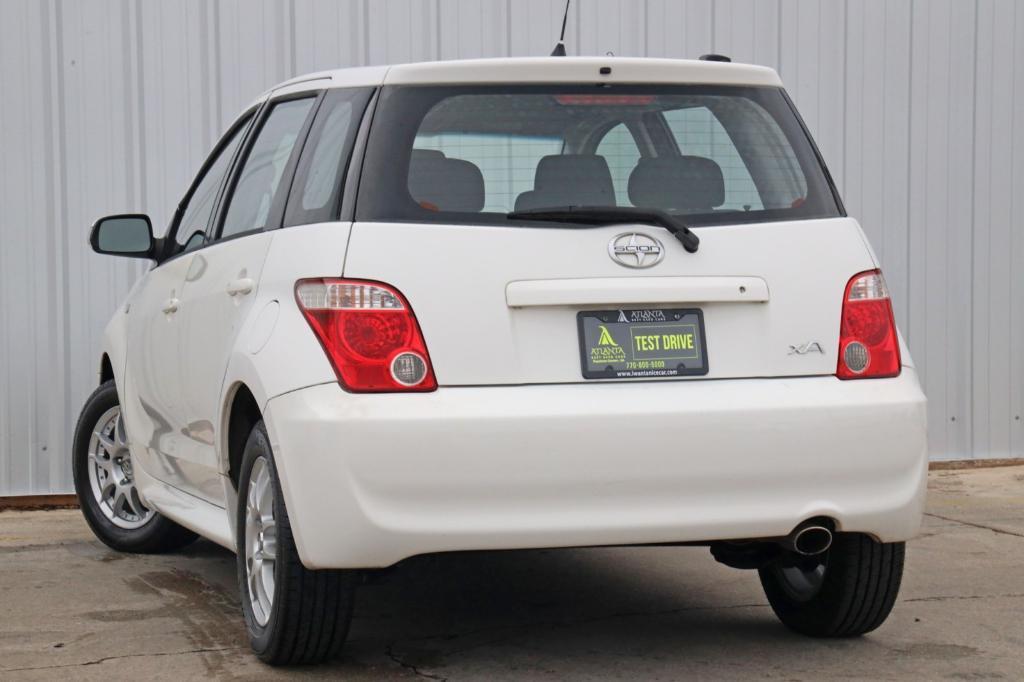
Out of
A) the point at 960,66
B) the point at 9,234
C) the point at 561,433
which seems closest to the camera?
the point at 561,433

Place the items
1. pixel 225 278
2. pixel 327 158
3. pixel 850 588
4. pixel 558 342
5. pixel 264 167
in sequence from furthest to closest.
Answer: pixel 264 167 < pixel 225 278 < pixel 850 588 < pixel 327 158 < pixel 558 342

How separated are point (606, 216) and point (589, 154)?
0.63 ft

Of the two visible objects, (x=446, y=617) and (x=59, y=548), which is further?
(x=59, y=548)

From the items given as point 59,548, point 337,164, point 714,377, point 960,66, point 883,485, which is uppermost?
point 960,66

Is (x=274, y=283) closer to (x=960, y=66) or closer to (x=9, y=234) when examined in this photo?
(x=9, y=234)

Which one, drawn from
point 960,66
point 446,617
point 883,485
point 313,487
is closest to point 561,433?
point 313,487

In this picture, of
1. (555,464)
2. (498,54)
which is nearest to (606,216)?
(555,464)

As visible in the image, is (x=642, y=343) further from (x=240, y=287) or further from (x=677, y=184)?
(x=240, y=287)

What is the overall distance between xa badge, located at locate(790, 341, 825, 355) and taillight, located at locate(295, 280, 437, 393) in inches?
38.1

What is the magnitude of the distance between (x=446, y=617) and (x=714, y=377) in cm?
152

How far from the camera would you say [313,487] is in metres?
3.89

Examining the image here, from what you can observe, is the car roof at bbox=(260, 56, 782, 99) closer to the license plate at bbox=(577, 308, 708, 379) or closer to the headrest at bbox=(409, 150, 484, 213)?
the headrest at bbox=(409, 150, 484, 213)

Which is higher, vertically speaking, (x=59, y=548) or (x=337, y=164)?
(x=337, y=164)

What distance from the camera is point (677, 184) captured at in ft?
14.0
